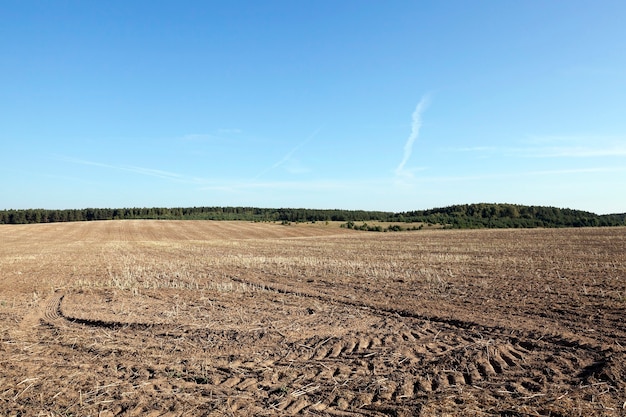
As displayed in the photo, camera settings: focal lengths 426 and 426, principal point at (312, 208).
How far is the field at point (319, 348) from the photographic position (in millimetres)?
5594

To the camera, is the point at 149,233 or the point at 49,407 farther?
the point at 149,233

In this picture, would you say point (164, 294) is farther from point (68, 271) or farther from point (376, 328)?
point (68, 271)

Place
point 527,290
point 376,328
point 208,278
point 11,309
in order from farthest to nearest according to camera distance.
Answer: point 208,278 < point 527,290 < point 11,309 < point 376,328

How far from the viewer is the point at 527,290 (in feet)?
45.2

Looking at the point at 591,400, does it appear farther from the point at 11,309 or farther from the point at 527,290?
the point at 11,309

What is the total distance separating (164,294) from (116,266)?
36.6ft

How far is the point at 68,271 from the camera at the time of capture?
840 inches

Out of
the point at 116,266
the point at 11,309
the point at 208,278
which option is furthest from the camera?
the point at 116,266

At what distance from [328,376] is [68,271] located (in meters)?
19.4

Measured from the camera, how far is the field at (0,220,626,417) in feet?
18.4

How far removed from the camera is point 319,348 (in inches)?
312

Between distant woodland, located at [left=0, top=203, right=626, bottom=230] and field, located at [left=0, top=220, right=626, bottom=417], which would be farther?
distant woodland, located at [left=0, top=203, right=626, bottom=230]

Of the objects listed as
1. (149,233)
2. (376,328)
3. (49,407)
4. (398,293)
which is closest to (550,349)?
(376,328)

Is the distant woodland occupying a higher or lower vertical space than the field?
higher
